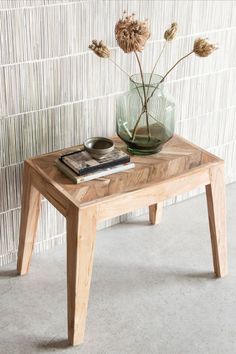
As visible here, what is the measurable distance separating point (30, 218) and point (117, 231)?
428 millimetres

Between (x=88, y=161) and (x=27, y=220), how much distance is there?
0.29 m

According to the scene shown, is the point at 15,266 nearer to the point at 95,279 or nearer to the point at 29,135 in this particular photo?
the point at 95,279

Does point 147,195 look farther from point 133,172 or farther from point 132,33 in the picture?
point 132,33

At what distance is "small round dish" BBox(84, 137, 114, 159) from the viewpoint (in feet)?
5.49

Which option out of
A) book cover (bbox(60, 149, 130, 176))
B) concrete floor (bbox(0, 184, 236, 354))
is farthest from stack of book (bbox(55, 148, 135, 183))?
concrete floor (bbox(0, 184, 236, 354))

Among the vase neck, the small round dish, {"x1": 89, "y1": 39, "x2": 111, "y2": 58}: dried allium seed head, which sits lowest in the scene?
the small round dish

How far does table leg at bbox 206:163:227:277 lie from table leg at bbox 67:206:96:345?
16.7 inches

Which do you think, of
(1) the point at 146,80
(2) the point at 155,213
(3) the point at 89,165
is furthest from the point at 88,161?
(2) the point at 155,213

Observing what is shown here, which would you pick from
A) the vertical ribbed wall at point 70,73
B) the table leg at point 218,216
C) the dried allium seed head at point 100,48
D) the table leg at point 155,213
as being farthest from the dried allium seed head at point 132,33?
the table leg at point 155,213

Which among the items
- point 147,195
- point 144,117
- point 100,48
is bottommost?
point 147,195

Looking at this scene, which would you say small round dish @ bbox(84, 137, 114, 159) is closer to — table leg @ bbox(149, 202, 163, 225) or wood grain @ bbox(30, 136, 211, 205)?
wood grain @ bbox(30, 136, 211, 205)

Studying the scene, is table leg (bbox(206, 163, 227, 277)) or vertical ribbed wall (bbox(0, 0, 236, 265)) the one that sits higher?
vertical ribbed wall (bbox(0, 0, 236, 265))

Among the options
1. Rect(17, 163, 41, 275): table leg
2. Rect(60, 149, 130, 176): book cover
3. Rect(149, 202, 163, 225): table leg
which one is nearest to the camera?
Rect(60, 149, 130, 176): book cover

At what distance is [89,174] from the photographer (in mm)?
1644
